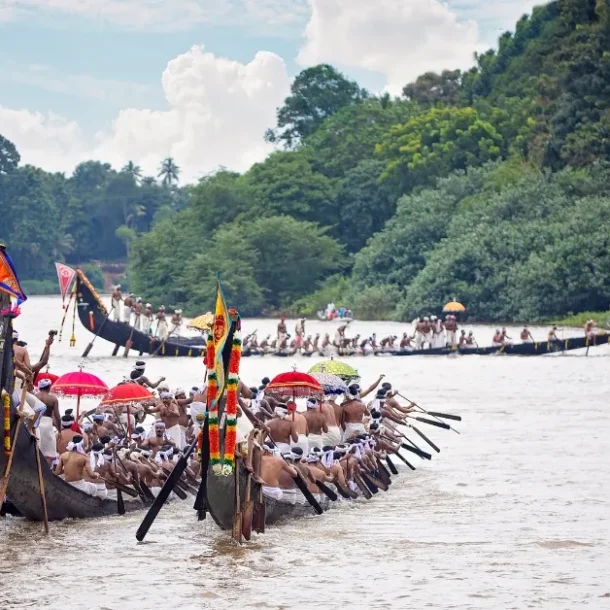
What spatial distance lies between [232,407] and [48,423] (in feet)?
10.3

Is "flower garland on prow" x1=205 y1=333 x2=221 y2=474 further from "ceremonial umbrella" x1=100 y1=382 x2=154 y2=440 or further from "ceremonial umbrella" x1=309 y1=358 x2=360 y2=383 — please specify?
"ceremonial umbrella" x1=309 y1=358 x2=360 y2=383

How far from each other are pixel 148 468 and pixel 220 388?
317 cm

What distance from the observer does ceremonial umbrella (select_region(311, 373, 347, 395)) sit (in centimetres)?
1914

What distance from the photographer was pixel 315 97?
90938 mm

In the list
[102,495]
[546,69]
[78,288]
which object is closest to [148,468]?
[102,495]

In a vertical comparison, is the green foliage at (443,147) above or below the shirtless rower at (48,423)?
above

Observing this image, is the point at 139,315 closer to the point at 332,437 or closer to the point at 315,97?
the point at 332,437

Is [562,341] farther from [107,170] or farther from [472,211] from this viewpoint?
[107,170]

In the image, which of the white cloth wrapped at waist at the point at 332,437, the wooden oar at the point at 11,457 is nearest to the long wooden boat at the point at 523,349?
the white cloth wrapped at waist at the point at 332,437

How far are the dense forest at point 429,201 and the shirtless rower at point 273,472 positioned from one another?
39.3 m

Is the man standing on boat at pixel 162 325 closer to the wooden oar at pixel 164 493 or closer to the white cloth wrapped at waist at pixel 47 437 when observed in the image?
the white cloth wrapped at waist at pixel 47 437

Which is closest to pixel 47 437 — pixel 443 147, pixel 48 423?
pixel 48 423

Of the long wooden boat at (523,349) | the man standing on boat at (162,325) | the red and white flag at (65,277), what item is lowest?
the long wooden boat at (523,349)

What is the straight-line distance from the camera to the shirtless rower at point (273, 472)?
1484cm
